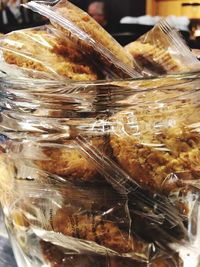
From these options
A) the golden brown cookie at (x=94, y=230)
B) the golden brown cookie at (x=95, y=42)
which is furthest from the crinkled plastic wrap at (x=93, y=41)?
the golden brown cookie at (x=94, y=230)

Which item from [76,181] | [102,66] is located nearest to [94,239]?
[76,181]

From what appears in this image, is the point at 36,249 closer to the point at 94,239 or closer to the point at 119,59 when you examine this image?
the point at 94,239

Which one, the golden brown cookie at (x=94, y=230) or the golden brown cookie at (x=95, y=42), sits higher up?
the golden brown cookie at (x=95, y=42)

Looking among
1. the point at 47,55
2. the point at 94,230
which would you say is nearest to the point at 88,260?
the point at 94,230

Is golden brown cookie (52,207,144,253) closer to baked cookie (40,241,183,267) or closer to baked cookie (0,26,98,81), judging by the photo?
baked cookie (40,241,183,267)

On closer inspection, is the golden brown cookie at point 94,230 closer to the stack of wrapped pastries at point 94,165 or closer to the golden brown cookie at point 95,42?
the stack of wrapped pastries at point 94,165

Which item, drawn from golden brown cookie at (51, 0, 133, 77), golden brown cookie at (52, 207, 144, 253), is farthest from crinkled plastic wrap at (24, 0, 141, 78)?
golden brown cookie at (52, 207, 144, 253)
